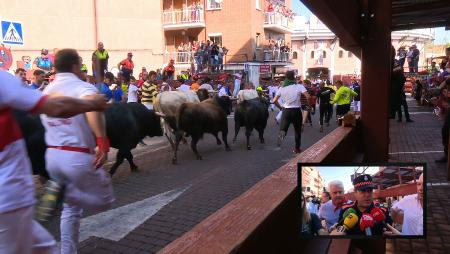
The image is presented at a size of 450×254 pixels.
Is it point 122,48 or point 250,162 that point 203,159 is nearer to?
point 250,162

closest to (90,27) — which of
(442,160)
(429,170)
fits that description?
(442,160)

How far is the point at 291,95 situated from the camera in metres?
10.5

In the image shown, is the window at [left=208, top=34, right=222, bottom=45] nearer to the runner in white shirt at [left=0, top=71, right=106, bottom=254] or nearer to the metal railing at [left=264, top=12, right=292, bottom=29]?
the metal railing at [left=264, top=12, right=292, bottom=29]

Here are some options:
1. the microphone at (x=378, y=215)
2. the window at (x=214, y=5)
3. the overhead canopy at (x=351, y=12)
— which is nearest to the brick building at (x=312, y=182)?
the microphone at (x=378, y=215)

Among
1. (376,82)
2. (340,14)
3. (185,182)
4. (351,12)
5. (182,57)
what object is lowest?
(185,182)

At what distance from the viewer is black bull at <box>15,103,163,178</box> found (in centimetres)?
661

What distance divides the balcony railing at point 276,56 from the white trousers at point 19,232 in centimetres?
3448

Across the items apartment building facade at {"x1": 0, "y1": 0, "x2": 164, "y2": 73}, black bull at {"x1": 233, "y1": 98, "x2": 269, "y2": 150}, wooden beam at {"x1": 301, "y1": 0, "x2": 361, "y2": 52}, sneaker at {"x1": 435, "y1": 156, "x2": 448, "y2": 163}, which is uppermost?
apartment building facade at {"x1": 0, "y1": 0, "x2": 164, "y2": 73}

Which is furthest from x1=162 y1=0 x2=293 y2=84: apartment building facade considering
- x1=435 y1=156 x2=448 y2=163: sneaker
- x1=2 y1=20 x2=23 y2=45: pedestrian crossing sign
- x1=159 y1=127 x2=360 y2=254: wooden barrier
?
x1=159 y1=127 x2=360 y2=254: wooden barrier

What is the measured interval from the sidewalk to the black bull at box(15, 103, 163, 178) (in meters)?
5.00

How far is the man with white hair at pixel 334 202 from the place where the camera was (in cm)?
224

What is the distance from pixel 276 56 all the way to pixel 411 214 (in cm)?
3650

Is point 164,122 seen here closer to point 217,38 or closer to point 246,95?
point 246,95

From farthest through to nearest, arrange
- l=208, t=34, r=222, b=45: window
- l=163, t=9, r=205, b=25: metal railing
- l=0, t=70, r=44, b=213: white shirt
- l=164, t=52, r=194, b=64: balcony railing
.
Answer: l=208, t=34, r=222, b=45: window, l=163, t=9, r=205, b=25: metal railing, l=164, t=52, r=194, b=64: balcony railing, l=0, t=70, r=44, b=213: white shirt
